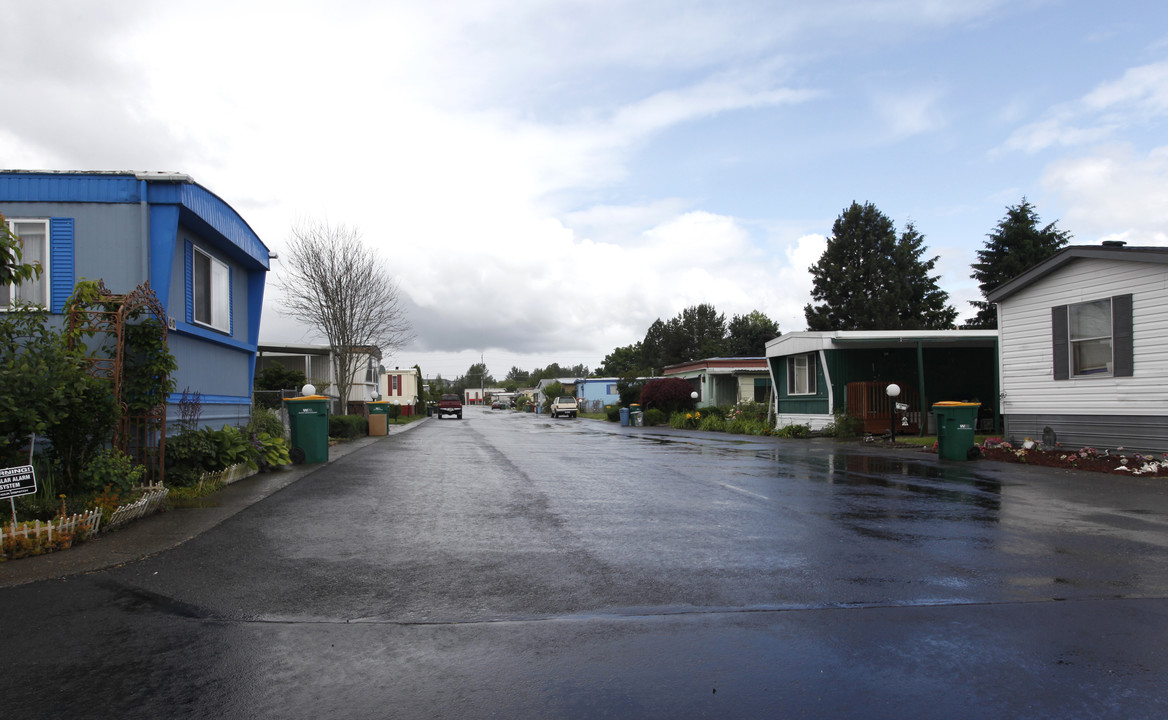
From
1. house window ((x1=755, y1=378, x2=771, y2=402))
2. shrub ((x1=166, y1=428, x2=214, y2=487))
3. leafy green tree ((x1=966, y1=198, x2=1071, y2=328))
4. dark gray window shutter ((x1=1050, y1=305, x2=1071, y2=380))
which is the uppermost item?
leafy green tree ((x1=966, y1=198, x2=1071, y2=328))

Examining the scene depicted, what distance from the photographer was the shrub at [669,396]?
41.6 metres

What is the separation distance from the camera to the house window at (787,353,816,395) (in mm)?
28641

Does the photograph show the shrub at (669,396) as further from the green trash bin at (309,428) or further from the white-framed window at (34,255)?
the white-framed window at (34,255)

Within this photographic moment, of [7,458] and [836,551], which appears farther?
[7,458]

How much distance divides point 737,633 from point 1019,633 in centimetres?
181

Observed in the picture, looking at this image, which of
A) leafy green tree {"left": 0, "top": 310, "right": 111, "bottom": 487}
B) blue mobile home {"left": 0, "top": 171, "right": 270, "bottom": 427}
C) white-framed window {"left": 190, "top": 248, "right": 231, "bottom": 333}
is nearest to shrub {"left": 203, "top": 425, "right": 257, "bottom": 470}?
blue mobile home {"left": 0, "top": 171, "right": 270, "bottom": 427}

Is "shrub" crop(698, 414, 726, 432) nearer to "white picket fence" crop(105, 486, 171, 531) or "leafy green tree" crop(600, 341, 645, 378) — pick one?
"white picket fence" crop(105, 486, 171, 531)

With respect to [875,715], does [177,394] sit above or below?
above

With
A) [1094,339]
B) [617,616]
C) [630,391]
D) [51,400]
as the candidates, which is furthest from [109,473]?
[630,391]

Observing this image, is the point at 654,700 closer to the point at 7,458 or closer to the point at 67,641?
the point at 67,641

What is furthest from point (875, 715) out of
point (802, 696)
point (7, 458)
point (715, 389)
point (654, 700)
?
point (715, 389)

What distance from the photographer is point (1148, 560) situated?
23.4ft

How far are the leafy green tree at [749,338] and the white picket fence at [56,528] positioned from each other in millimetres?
65227

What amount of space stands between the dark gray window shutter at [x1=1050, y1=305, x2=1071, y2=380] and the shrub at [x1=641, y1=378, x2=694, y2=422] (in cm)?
2431
